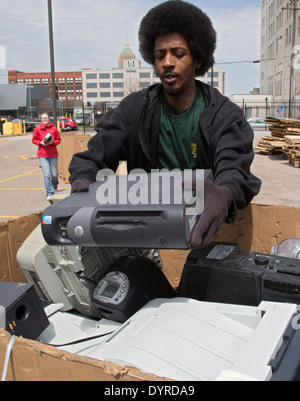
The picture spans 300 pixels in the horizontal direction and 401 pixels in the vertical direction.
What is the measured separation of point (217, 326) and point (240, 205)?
618 millimetres

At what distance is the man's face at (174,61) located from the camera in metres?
1.91

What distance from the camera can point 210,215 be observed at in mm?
1420

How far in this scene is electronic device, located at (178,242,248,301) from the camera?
174 centimetres

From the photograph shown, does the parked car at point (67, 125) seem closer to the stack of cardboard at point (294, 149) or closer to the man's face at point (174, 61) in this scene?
the stack of cardboard at point (294, 149)

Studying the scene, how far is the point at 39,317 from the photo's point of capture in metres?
1.72

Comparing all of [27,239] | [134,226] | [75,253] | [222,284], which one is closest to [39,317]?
[75,253]

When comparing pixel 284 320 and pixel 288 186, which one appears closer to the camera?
pixel 284 320

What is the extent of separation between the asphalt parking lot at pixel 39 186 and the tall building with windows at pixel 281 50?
2092 cm

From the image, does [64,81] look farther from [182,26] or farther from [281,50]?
[182,26]

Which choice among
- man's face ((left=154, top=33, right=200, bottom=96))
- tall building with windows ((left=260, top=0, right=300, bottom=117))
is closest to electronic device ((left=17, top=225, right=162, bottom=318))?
man's face ((left=154, top=33, right=200, bottom=96))

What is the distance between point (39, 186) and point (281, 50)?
39.4m

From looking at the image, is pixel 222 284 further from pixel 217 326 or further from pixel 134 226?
pixel 134 226

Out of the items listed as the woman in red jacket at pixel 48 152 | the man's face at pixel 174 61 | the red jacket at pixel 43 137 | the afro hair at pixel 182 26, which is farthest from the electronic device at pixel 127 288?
the red jacket at pixel 43 137
